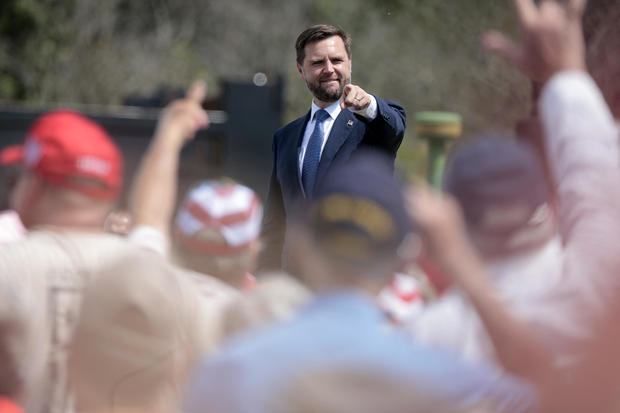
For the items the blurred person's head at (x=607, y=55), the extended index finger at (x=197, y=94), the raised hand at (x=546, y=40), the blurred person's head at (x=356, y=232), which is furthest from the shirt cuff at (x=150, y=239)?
the blurred person's head at (x=607, y=55)

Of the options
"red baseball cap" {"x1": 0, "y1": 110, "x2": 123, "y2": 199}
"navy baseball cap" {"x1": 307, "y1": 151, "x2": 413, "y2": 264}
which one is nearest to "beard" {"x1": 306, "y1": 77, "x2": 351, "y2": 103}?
"red baseball cap" {"x1": 0, "y1": 110, "x2": 123, "y2": 199}

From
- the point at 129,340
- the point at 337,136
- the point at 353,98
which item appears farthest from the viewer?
the point at 337,136

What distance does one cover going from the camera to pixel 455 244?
2.00m

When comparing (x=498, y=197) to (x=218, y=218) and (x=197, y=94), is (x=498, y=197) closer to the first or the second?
(x=218, y=218)

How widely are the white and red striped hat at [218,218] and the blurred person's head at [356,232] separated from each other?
1.87ft

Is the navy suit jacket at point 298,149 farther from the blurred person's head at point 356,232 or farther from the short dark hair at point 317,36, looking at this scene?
the blurred person's head at point 356,232

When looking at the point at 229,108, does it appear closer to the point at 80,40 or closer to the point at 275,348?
the point at 80,40

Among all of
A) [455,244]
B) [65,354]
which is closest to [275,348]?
[455,244]

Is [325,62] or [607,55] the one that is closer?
[607,55]

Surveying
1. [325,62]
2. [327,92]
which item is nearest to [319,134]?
[327,92]

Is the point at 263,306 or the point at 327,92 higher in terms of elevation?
the point at 327,92

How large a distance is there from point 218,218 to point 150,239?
9.8 inches

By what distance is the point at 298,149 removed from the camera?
3.84 m

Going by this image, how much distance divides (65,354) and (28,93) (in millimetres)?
21303
